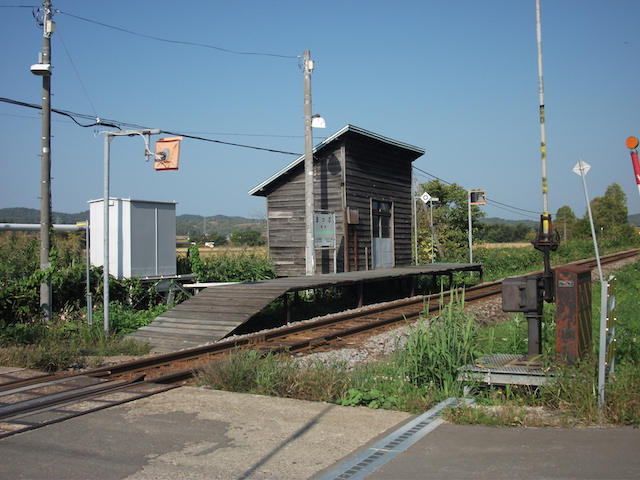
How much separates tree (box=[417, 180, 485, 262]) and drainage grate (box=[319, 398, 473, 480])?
32482 mm

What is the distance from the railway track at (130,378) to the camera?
559 centimetres

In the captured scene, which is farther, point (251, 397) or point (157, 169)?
point (157, 169)

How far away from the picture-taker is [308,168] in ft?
59.6

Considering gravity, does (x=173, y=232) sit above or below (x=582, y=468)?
above

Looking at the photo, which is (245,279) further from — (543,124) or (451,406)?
(451,406)

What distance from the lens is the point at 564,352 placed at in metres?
5.84

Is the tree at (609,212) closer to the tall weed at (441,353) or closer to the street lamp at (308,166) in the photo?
the street lamp at (308,166)

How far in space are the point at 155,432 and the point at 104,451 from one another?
0.53m

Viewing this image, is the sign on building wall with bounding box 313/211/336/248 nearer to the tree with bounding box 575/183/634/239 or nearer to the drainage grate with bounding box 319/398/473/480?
the drainage grate with bounding box 319/398/473/480

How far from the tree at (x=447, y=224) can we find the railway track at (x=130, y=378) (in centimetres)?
2590

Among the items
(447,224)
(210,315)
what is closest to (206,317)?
(210,315)

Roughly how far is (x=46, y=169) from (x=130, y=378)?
647cm

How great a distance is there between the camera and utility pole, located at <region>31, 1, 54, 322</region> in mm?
12125

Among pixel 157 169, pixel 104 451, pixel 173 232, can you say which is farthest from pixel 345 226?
pixel 104 451
